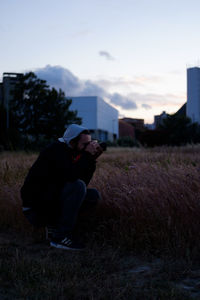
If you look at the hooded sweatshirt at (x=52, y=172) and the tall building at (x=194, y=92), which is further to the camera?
the tall building at (x=194, y=92)

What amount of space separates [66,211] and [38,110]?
26416mm

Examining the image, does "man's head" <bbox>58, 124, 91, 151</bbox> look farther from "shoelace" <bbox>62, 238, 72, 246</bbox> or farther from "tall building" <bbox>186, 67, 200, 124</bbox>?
"tall building" <bbox>186, 67, 200, 124</bbox>

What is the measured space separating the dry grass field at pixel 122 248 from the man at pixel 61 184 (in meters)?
0.26

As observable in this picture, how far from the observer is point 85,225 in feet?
13.1

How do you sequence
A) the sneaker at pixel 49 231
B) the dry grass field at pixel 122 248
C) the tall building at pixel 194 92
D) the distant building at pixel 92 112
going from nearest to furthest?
the dry grass field at pixel 122 248, the sneaker at pixel 49 231, the tall building at pixel 194 92, the distant building at pixel 92 112

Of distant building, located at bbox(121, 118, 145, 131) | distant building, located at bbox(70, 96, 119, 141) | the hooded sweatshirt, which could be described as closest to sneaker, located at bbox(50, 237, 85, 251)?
the hooded sweatshirt

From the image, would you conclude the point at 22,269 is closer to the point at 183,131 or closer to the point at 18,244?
the point at 18,244

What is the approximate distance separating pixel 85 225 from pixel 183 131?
125ft

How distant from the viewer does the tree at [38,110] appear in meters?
29.0

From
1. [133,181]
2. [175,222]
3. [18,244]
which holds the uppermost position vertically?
[133,181]

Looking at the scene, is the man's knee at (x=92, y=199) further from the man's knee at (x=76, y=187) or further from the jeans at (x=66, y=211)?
the man's knee at (x=76, y=187)

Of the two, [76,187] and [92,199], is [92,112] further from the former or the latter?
[76,187]

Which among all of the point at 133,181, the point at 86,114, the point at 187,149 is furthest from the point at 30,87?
the point at 86,114

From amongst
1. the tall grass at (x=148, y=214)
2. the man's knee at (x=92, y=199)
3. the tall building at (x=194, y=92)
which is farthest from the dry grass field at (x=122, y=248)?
the tall building at (x=194, y=92)
